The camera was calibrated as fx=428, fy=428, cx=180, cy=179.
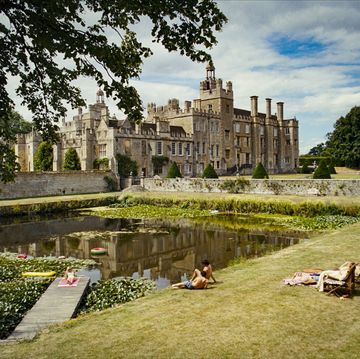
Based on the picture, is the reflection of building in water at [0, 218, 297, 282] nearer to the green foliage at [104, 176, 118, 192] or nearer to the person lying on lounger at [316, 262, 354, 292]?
the person lying on lounger at [316, 262, 354, 292]

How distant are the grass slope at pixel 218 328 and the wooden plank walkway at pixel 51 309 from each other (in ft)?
1.70

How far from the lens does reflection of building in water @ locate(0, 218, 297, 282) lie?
14241mm

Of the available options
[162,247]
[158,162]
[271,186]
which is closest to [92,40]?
[162,247]

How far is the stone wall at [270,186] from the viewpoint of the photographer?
26.9m

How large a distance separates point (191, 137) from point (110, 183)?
41.6 ft

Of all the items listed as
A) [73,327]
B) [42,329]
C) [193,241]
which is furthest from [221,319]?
[193,241]

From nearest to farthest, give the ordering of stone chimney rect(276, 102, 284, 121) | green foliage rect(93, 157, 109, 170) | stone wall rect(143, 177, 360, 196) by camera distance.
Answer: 1. stone wall rect(143, 177, 360, 196)
2. green foliage rect(93, 157, 109, 170)
3. stone chimney rect(276, 102, 284, 121)

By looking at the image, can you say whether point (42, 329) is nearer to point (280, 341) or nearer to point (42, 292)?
point (42, 292)

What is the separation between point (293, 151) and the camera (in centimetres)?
6200

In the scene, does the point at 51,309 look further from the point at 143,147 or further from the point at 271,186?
the point at 143,147

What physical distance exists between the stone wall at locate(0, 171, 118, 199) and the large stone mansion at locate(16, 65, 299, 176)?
2356 millimetres

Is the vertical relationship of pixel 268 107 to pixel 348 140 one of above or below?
above

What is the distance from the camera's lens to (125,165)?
3969 centimetres

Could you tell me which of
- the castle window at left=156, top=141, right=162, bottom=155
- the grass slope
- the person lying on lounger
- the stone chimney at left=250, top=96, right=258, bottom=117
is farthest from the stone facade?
the stone chimney at left=250, top=96, right=258, bottom=117
